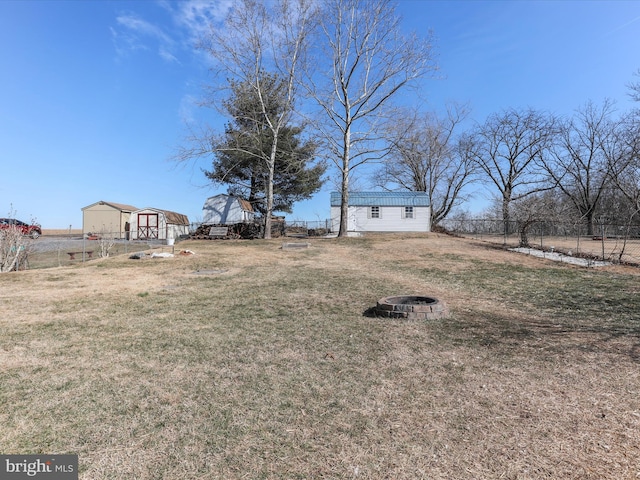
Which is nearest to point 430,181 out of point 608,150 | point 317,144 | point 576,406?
point 608,150

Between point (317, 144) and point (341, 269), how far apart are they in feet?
45.0

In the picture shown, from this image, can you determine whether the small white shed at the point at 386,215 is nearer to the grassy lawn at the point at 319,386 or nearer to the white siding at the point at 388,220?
the white siding at the point at 388,220

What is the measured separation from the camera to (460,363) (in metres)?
3.80

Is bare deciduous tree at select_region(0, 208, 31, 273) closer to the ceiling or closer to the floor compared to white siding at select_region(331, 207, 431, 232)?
closer to the floor

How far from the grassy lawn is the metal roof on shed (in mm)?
21691

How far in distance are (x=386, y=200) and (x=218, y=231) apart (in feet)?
44.4

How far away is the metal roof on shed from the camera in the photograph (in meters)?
28.7

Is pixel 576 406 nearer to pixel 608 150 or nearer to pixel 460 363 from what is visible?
pixel 460 363

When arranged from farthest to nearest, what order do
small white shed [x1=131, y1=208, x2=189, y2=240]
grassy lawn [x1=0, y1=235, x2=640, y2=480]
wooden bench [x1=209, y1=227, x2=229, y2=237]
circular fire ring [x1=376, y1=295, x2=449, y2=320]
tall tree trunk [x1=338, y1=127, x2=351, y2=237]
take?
small white shed [x1=131, y1=208, x2=189, y2=240], wooden bench [x1=209, y1=227, x2=229, y2=237], tall tree trunk [x1=338, y1=127, x2=351, y2=237], circular fire ring [x1=376, y1=295, x2=449, y2=320], grassy lawn [x1=0, y1=235, x2=640, y2=480]

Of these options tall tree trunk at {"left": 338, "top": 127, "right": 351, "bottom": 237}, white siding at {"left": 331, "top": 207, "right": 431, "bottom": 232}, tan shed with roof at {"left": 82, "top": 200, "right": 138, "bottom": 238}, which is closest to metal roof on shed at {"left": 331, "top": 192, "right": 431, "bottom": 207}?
white siding at {"left": 331, "top": 207, "right": 431, "bottom": 232}

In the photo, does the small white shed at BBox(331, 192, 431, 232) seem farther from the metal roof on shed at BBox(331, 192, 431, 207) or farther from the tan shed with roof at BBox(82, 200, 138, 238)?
the tan shed with roof at BBox(82, 200, 138, 238)

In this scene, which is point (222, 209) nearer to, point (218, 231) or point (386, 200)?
point (218, 231)

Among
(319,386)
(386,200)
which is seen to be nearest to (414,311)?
(319,386)

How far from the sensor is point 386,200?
28875 mm
